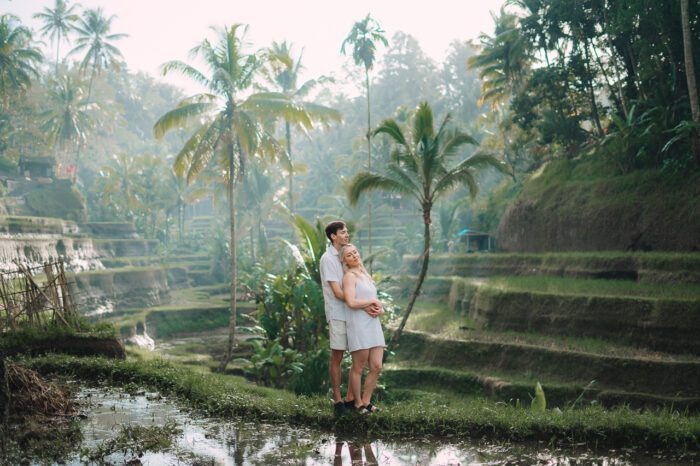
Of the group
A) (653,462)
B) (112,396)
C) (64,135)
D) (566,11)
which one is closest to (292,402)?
(112,396)

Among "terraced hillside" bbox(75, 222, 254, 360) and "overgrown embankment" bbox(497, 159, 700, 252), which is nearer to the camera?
"overgrown embankment" bbox(497, 159, 700, 252)

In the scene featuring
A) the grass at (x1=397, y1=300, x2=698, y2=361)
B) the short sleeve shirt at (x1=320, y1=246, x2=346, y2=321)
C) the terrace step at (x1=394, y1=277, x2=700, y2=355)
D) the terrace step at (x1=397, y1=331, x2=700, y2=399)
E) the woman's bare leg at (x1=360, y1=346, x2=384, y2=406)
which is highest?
the short sleeve shirt at (x1=320, y1=246, x2=346, y2=321)

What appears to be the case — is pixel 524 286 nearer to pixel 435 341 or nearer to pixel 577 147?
pixel 435 341

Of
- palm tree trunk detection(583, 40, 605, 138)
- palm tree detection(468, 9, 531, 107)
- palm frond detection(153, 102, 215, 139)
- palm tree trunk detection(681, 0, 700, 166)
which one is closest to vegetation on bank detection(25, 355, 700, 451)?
palm tree trunk detection(681, 0, 700, 166)

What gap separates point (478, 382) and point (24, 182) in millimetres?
31168

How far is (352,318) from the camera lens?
20.1ft

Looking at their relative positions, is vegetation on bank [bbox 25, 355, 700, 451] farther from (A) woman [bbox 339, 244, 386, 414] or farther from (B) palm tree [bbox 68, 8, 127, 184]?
(B) palm tree [bbox 68, 8, 127, 184]

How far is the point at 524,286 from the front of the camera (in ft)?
55.4

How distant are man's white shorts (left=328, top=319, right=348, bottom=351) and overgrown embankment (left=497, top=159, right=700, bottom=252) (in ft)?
39.6

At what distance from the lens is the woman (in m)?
6.09

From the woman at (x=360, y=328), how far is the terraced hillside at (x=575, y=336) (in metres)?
Answer: 5.67

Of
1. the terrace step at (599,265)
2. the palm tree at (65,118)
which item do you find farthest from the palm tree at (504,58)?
the palm tree at (65,118)

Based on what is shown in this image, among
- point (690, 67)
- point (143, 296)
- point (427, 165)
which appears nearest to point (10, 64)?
point (143, 296)

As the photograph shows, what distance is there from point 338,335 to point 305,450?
113 centimetres
